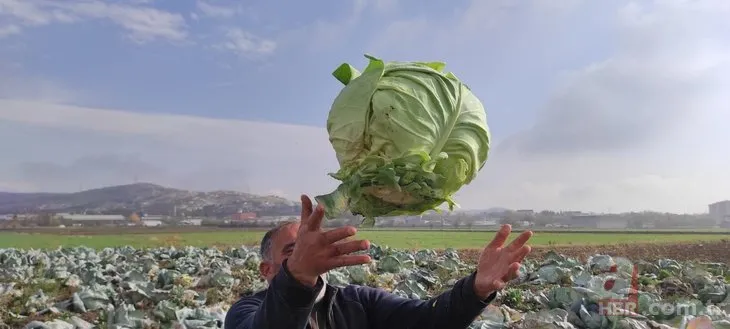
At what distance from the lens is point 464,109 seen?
9.58 ft

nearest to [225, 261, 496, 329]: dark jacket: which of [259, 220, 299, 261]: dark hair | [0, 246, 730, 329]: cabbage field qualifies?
[259, 220, 299, 261]: dark hair

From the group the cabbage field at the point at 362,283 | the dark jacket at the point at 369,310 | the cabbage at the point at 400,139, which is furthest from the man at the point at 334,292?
the cabbage field at the point at 362,283

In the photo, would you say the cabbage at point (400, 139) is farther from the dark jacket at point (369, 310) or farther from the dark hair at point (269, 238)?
the dark hair at point (269, 238)

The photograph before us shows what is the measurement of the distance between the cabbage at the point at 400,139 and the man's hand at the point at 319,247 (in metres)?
0.08

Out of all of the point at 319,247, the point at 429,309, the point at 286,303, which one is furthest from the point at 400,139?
the point at 429,309

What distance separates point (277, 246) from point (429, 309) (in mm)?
1122

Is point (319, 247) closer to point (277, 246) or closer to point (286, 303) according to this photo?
point (286, 303)

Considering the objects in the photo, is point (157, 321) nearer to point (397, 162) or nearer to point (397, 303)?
point (397, 303)

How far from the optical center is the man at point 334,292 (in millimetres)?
2666

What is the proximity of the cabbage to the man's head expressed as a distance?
3.56 feet

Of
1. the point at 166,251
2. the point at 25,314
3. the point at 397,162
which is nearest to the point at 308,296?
the point at 397,162

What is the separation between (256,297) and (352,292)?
664 millimetres

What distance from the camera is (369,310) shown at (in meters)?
4.45

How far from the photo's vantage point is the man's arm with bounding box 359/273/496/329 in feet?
12.8
